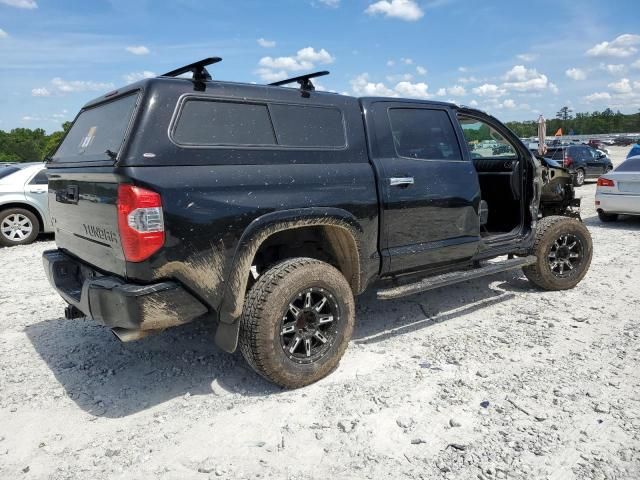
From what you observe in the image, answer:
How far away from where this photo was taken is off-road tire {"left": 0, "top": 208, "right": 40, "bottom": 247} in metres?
8.54

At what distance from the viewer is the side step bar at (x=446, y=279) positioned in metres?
3.80

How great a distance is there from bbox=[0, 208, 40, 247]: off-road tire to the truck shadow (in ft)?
15.7

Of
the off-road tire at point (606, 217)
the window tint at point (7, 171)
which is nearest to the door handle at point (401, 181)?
the off-road tire at point (606, 217)

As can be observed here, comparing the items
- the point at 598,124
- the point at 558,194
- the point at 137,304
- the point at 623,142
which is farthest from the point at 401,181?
the point at 598,124

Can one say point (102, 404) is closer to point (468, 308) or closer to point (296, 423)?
point (296, 423)

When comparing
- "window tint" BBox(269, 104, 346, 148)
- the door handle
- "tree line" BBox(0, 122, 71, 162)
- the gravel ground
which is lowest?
the gravel ground

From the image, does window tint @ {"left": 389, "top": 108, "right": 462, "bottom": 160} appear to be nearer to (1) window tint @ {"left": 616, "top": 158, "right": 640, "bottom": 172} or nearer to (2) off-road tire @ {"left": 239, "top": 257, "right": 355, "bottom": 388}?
(2) off-road tire @ {"left": 239, "top": 257, "right": 355, "bottom": 388}

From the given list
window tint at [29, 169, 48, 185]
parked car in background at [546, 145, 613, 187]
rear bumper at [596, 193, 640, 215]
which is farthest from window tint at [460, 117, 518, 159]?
parked car in background at [546, 145, 613, 187]

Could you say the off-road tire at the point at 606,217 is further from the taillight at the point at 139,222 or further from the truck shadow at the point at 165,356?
Answer: the taillight at the point at 139,222

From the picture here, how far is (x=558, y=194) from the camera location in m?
5.55

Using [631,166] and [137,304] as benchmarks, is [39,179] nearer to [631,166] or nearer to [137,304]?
[137,304]

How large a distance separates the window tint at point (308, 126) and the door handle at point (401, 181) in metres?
0.47

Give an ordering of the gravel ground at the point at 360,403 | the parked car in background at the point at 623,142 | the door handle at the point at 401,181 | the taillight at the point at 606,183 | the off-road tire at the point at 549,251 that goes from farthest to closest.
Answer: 1. the parked car in background at the point at 623,142
2. the taillight at the point at 606,183
3. the off-road tire at the point at 549,251
4. the door handle at the point at 401,181
5. the gravel ground at the point at 360,403

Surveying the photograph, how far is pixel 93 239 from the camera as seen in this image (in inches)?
124
